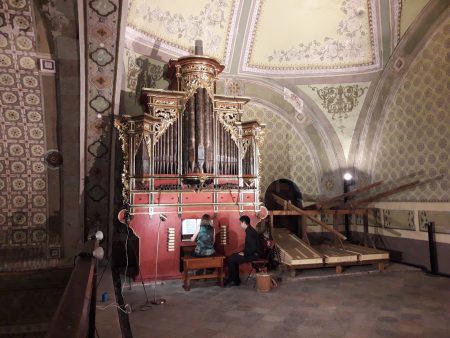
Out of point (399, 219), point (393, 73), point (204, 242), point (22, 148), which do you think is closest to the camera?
point (204, 242)

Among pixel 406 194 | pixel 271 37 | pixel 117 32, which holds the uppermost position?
pixel 271 37

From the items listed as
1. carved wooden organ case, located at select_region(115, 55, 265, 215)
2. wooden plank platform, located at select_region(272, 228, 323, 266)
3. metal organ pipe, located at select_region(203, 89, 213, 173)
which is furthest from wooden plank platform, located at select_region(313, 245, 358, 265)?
metal organ pipe, located at select_region(203, 89, 213, 173)

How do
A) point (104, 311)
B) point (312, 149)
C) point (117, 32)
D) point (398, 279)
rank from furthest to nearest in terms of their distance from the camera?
point (312, 149) < point (398, 279) < point (117, 32) < point (104, 311)

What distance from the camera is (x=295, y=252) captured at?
6.57 meters

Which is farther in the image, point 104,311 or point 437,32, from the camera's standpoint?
point 437,32

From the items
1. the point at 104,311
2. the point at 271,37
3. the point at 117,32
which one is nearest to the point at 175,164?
the point at 117,32

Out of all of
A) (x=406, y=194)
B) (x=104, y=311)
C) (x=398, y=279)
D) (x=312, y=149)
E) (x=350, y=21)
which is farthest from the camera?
(x=312, y=149)

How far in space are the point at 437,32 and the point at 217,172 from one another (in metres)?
4.98

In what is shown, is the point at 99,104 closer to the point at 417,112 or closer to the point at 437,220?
the point at 417,112

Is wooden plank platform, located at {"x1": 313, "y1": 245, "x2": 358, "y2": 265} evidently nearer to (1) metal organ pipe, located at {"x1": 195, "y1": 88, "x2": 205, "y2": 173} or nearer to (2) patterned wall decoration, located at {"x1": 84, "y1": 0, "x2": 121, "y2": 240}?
(1) metal organ pipe, located at {"x1": 195, "y1": 88, "x2": 205, "y2": 173}

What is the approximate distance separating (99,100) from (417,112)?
20.4 feet

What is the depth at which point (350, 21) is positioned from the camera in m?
7.78

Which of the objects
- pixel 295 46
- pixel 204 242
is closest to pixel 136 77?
pixel 204 242

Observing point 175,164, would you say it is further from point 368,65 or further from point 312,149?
point 368,65
